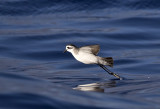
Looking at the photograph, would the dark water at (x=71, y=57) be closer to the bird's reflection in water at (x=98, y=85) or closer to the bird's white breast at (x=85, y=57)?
the bird's reflection in water at (x=98, y=85)

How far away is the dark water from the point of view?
612 centimetres

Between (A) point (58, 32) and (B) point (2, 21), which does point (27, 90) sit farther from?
(B) point (2, 21)

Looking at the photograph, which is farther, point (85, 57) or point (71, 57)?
point (71, 57)

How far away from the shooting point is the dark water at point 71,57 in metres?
6.12

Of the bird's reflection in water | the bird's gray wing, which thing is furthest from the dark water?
the bird's gray wing

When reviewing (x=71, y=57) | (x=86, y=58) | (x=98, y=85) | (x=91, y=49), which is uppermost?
(x=71, y=57)

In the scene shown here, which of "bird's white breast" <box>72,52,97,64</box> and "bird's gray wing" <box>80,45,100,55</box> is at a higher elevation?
"bird's gray wing" <box>80,45,100,55</box>

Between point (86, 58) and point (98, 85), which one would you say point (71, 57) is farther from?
point (86, 58)

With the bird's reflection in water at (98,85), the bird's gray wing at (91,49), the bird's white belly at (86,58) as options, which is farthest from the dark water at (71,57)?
the bird's gray wing at (91,49)

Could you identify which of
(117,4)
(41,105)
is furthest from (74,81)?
(117,4)

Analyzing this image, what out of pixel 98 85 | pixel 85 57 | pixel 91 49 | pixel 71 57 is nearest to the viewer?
pixel 85 57

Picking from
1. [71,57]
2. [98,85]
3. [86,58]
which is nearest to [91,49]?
[86,58]

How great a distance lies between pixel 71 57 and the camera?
1354 cm

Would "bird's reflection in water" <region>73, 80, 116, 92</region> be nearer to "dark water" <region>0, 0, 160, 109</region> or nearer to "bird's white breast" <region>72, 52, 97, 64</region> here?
"dark water" <region>0, 0, 160, 109</region>
